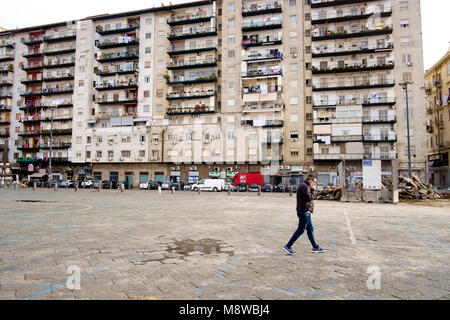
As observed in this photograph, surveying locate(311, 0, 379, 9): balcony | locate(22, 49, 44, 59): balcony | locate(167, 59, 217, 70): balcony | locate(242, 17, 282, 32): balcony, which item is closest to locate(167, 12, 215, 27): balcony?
locate(242, 17, 282, 32): balcony

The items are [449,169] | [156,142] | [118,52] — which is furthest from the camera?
[118,52]

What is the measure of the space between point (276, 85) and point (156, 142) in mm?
21379

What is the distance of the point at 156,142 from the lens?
48.5 m

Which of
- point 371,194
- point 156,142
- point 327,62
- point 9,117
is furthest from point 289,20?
point 9,117

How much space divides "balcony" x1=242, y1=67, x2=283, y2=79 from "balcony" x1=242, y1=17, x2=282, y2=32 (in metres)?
6.79

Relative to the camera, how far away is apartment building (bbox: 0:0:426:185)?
138 feet

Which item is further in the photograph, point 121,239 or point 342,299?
point 121,239

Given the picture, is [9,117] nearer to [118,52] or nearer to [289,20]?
[118,52]

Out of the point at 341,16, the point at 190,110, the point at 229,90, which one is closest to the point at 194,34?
the point at 229,90

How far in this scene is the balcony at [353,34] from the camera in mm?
41716

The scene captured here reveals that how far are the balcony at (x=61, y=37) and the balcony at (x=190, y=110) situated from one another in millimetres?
25068

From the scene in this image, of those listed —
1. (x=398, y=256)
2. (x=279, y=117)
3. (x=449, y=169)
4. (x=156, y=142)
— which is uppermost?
(x=279, y=117)

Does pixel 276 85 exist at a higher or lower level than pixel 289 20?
lower

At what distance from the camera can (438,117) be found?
158ft
